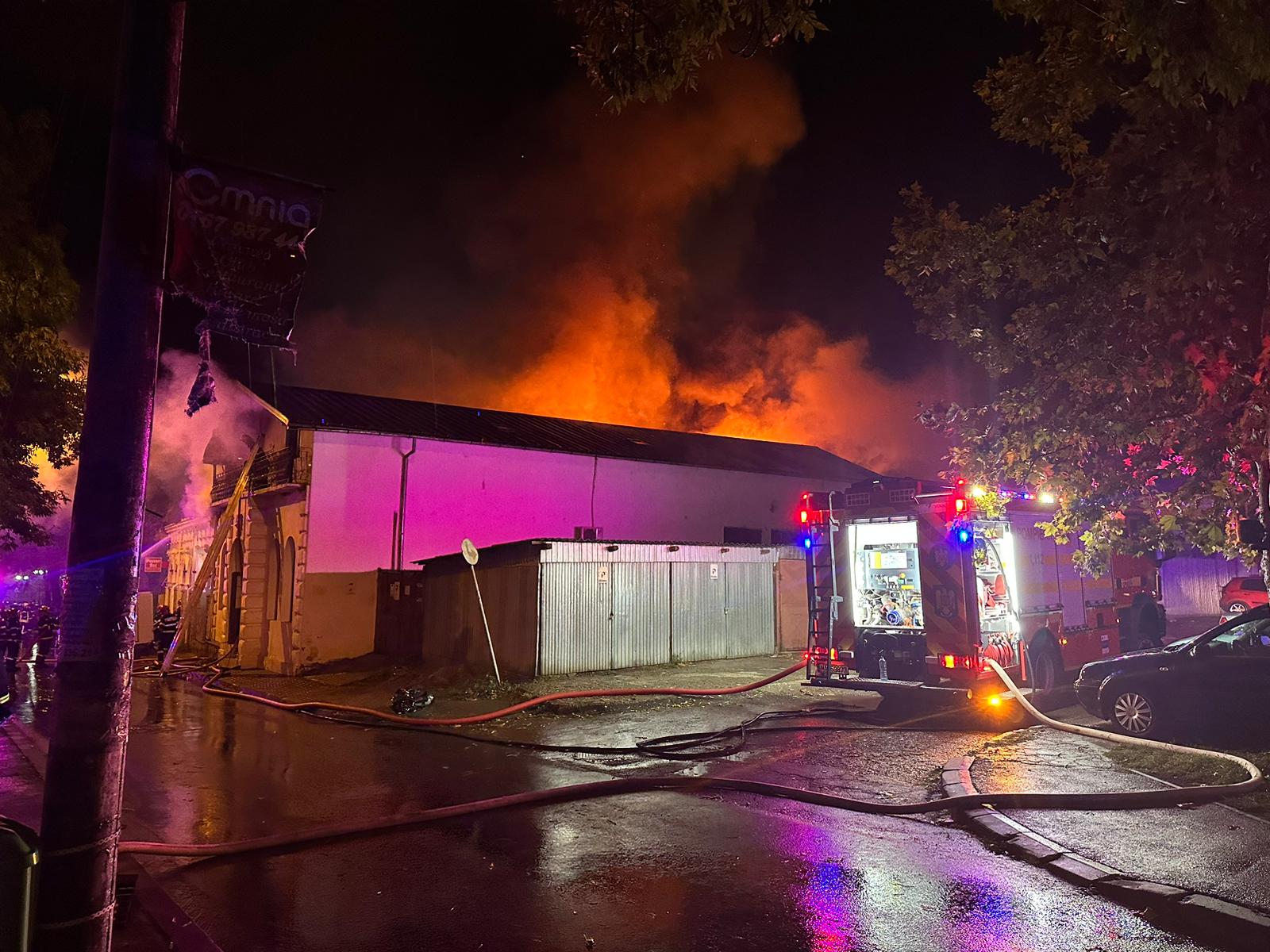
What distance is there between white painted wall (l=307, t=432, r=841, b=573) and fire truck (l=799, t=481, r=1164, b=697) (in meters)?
12.5

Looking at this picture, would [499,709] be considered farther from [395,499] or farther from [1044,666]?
[395,499]

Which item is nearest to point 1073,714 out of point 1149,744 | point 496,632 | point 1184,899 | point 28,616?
point 1149,744

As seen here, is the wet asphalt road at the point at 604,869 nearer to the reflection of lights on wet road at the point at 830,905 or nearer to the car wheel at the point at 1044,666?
the reflection of lights on wet road at the point at 830,905

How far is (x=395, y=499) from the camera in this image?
2127cm

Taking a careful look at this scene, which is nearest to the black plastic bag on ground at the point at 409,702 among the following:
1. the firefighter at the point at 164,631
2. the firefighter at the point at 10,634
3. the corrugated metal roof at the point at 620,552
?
the corrugated metal roof at the point at 620,552

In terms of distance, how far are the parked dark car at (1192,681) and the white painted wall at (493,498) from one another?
1657 centimetres

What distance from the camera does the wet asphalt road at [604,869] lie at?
14.8ft

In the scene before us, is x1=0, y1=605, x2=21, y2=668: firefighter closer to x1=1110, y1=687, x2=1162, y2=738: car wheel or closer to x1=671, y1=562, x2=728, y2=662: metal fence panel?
x1=671, y1=562, x2=728, y2=662: metal fence panel

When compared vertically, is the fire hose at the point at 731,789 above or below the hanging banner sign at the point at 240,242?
below

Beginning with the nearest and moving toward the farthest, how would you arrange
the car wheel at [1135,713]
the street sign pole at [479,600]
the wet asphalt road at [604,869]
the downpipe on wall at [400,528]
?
the wet asphalt road at [604,869] < the car wheel at [1135,713] < the street sign pole at [479,600] < the downpipe on wall at [400,528]

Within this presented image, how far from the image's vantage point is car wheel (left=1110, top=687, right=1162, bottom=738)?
9016 mm

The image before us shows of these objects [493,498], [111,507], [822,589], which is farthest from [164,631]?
[111,507]

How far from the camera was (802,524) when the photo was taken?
40.2 ft

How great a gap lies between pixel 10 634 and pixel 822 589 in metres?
21.1
